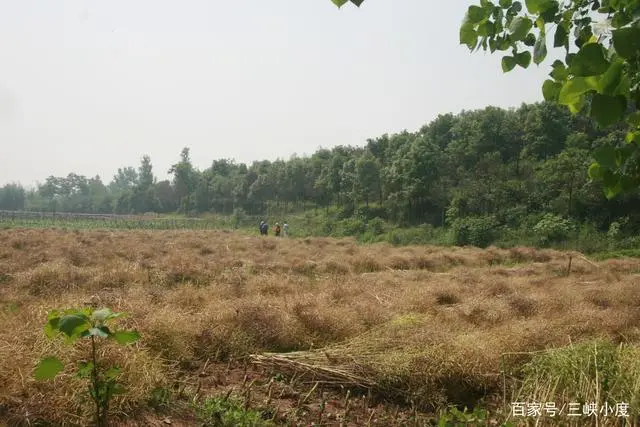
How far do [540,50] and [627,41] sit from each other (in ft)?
2.43

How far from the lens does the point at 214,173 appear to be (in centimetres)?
6506

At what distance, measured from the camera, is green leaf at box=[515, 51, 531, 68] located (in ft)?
6.27

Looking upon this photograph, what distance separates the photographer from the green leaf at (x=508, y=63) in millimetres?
1937

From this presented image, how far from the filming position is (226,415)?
349cm

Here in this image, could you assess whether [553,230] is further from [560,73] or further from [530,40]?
[560,73]

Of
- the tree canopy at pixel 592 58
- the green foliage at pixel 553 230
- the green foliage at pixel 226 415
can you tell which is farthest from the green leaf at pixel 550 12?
the green foliage at pixel 553 230

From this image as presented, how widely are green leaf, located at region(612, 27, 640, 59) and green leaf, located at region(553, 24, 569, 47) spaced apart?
2.51 ft

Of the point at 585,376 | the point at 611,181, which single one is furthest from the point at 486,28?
the point at 585,376

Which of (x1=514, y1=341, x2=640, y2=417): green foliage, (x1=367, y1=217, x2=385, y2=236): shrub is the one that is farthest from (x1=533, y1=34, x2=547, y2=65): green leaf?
(x1=367, y1=217, x2=385, y2=236): shrub

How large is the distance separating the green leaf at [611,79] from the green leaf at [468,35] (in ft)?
2.70

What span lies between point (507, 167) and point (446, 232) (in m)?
8.20

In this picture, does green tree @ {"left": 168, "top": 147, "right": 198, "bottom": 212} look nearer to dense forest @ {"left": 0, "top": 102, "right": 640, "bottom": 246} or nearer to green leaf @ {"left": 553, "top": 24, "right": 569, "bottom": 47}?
dense forest @ {"left": 0, "top": 102, "right": 640, "bottom": 246}

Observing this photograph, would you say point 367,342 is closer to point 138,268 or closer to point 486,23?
point 486,23

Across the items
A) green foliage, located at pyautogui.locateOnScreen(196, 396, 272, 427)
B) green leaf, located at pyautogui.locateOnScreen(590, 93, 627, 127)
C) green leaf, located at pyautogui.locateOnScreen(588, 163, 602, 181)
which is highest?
green leaf, located at pyautogui.locateOnScreen(590, 93, 627, 127)
